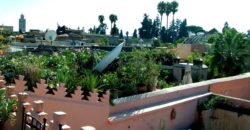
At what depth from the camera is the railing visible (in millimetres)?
5416

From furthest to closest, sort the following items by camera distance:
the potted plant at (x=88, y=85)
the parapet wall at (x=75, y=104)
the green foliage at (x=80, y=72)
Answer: the green foliage at (x=80, y=72) → the potted plant at (x=88, y=85) → the parapet wall at (x=75, y=104)

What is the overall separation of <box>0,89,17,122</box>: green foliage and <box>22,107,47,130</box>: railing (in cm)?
69

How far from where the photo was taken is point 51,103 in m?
8.12

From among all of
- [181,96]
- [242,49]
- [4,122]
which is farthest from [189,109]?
[242,49]

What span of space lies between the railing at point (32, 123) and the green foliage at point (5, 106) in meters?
0.69

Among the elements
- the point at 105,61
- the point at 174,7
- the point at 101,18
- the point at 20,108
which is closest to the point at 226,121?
the point at 105,61

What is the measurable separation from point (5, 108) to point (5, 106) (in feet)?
0.18

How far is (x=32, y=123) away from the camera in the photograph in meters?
5.67

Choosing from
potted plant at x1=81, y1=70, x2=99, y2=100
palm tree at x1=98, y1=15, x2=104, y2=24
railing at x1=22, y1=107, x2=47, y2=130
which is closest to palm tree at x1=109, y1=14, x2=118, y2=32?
palm tree at x1=98, y1=15, x2=104, y2=24

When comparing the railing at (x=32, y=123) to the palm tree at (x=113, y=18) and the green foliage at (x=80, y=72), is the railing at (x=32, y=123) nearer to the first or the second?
the green foliage at (x=80, y=72)

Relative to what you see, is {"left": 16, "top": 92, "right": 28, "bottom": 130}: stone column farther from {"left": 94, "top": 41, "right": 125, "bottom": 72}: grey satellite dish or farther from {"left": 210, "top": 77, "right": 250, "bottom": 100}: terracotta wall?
{"left": 210, "top": 77, "right": 250, "bottom": 100}: terracotta wall

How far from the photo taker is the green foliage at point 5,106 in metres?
6.42

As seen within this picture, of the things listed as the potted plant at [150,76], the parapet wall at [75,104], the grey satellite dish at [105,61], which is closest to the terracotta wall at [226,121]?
the potted plant at [150,76]

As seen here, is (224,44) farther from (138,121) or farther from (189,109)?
(138,121)
